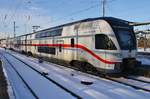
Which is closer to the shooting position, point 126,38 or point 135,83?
point 135,83

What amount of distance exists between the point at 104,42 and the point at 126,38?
1.37 metres

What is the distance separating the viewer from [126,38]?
16500 mm

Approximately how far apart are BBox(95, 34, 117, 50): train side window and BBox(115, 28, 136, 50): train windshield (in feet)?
1.61

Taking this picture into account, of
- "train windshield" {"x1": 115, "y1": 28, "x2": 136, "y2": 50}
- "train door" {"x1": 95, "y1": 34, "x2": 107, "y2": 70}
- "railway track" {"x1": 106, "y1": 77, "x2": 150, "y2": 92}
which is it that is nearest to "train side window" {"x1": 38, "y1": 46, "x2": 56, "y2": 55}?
"train door" {"x1": 95, "y1": 34, "x2": 107, "y2": 70}

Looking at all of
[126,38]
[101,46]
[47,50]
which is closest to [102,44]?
[101,46]

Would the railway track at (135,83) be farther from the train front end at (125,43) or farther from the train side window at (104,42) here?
the train side window at (104,42)

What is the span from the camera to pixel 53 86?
533 inches

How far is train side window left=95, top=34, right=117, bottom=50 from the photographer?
15717mm

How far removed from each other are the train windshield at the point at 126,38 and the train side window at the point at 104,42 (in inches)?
19.3

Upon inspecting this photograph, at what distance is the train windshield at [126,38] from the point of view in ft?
52.2

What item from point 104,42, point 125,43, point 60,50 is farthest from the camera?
point 60,50

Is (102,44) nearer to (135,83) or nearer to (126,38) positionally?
(126,38)

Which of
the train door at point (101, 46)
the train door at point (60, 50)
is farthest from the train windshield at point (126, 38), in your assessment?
the train door at point (60, 50)

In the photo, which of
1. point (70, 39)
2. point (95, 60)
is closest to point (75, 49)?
point (70, 39)
